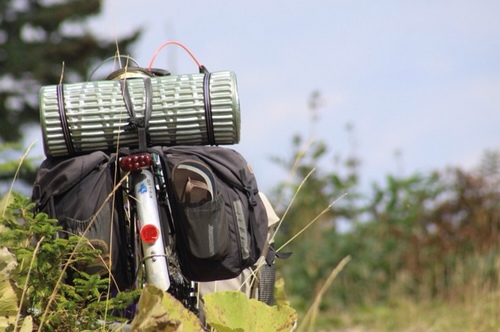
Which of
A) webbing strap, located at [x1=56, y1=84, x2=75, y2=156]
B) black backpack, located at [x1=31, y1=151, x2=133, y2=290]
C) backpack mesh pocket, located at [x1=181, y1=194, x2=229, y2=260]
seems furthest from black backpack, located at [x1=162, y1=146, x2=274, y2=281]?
webbing strap, located at [x1=56, y1=84, x2=75, y2=156]

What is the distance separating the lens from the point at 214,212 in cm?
351

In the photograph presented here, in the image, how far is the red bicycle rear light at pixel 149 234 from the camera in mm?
3498

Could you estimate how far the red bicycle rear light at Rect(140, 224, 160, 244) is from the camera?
3498mm

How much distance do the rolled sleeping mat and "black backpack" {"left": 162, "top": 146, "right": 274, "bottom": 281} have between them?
0.26 feet

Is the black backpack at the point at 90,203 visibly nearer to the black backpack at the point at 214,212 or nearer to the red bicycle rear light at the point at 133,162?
the red bicycle rear light at the point at 133,162

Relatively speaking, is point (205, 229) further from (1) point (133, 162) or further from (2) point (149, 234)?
(1) point (133, 162)

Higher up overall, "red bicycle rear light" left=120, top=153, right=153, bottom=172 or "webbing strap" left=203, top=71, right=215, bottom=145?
"webbing strap" left=203, top=71, right=215, bottom=145

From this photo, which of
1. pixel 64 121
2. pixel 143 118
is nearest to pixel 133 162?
pixel 143 118

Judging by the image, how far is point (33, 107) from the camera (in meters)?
26.6

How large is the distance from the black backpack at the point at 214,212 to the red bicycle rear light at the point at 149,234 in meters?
0.10

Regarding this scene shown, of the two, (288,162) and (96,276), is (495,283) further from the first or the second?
(96,276)

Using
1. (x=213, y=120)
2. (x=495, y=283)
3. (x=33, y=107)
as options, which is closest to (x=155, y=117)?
(x=213, y=120)

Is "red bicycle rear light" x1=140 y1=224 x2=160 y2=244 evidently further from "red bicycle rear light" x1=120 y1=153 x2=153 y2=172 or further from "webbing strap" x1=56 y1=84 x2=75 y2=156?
"webbing strap" x1=56 y1=84 x2=75 y2=156

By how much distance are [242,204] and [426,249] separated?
7554mm
